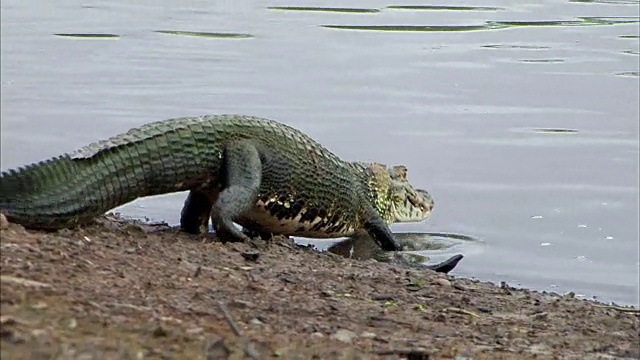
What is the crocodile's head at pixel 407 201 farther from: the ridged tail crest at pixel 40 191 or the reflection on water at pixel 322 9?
the reflection on water at pixel 322 9

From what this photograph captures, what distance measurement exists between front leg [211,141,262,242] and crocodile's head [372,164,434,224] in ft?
5.94

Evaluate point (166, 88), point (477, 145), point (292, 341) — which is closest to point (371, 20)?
point (166, 88)

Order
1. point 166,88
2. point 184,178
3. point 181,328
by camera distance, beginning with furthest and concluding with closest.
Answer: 1. point 166,88
2. point 184,178
3. point 181,328

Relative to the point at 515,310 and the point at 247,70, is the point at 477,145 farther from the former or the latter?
the point at 515,310

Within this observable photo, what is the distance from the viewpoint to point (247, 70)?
14195mm

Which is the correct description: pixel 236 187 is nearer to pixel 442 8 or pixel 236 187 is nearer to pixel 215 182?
pixel 215 182

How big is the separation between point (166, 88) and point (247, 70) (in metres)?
1.45

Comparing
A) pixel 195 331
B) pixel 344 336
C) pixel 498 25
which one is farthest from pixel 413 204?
pixel 498 25

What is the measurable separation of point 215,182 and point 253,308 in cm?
247

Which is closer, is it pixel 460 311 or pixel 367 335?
pixel 367 335

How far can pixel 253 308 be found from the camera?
530cm

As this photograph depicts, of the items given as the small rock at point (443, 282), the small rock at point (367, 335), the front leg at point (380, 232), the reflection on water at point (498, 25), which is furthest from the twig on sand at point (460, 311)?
the reflection on water at point (498, 25)

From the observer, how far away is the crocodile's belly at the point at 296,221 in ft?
26.2

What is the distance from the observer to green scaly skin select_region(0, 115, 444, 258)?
6.63 m
